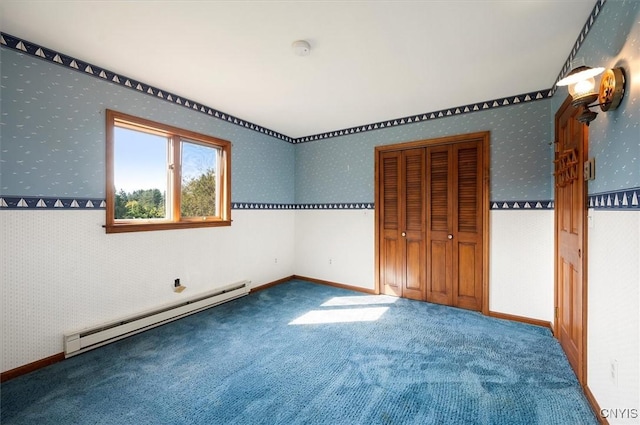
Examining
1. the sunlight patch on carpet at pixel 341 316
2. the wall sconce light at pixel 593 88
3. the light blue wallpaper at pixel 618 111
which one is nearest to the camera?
the light blue wallpaper at pixel 618 111

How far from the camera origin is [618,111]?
4.80 ft

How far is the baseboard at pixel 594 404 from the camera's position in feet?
5.23

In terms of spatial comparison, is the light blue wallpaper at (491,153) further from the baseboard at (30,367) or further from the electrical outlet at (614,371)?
the baseboard at (30,367)

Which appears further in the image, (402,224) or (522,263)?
(402,224)

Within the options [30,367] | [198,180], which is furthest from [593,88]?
[30,367]

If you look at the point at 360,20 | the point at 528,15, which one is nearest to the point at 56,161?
the point at 360,20

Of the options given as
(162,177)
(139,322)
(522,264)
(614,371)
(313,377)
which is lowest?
(313,377)

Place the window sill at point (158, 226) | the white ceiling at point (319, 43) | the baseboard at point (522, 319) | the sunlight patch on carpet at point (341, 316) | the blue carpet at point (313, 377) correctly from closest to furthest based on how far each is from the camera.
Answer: the blue carpet at point (313, 377) < the white ceiling at point (319, 43) < the window sill at point (158, 226) < the baseboard at point (522, 319) < the sunlight patch on carpet at point (341, 316)

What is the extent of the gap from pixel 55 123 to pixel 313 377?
2.97m

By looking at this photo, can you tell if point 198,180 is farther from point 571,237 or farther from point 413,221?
point 571,237

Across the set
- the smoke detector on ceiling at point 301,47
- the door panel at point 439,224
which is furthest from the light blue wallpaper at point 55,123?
the door panel at point 439,224

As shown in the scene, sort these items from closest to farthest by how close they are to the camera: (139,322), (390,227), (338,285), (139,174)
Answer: (139,322), (139,174), (390,227), (338,285)

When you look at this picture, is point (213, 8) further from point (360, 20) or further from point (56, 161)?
point (56, 161)

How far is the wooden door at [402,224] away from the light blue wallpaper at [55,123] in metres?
2.99
